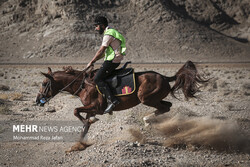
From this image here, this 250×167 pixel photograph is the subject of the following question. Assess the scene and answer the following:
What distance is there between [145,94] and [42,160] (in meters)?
3.03

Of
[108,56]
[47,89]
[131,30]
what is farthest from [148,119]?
[131,30]

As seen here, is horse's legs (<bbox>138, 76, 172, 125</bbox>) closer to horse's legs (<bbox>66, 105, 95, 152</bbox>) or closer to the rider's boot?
the rider's boot

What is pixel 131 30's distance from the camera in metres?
69.6

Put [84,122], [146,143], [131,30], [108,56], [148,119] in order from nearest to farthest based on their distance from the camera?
→ [108,56], [84,122], [146,143], [148,119], [131,30]

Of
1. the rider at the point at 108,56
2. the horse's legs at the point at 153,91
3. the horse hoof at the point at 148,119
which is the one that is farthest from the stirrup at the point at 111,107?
the horse hoof at the point at 148,119

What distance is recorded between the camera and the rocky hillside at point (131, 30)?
63.0 m

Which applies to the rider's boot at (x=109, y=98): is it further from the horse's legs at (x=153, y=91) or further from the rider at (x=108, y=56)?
the horse's legs at (x=153, y=91)

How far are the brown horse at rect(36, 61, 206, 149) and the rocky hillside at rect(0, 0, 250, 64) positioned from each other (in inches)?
2026

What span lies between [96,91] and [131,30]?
2474 inches

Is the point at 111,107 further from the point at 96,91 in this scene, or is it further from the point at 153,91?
the point at 153,91

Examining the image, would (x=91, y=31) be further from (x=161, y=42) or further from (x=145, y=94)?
(x=145, y=94)

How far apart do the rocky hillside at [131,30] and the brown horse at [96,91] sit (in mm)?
51450

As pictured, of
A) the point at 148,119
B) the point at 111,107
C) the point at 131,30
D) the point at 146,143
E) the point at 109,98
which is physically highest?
the point at 131,30

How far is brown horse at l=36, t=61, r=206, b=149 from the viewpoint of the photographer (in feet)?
25.9
